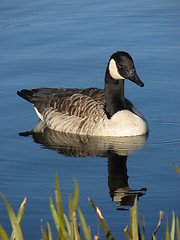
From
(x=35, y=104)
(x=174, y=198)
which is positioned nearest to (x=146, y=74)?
(x=35, y=104)

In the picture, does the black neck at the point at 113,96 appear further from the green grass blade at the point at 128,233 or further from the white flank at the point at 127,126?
the green grass blade at the point at 128,233

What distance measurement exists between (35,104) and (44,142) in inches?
66.9

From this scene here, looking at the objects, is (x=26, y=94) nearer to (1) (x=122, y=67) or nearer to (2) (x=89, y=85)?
(2) (x=89, y=85)

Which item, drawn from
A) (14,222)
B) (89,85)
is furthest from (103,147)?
(14,222)

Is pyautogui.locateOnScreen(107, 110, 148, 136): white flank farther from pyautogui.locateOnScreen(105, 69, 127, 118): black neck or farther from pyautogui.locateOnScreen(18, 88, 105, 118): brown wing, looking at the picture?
pyautogui.locateOnScreen(18, 88, 105, 118): brown wing

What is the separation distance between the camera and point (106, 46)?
1622cm

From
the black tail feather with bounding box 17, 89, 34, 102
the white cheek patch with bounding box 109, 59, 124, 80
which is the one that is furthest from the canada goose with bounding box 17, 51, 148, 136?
the black tail feather with bounding box 17, 89, 34, 102

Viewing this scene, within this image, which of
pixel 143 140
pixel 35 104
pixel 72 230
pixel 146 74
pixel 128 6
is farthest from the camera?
pixel 128 6

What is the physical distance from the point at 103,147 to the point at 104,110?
46.9 inches

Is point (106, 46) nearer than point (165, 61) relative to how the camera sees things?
No

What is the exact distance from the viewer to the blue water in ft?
26.5

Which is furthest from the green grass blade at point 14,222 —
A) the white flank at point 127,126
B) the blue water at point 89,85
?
the white flank at point 127,126

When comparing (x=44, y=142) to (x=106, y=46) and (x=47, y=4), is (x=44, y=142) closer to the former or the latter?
(x=106, y=46)

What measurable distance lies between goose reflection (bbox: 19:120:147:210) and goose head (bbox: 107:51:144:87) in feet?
4.47
